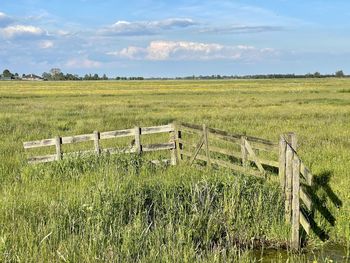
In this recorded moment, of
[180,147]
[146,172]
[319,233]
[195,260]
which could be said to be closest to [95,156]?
[146,172]

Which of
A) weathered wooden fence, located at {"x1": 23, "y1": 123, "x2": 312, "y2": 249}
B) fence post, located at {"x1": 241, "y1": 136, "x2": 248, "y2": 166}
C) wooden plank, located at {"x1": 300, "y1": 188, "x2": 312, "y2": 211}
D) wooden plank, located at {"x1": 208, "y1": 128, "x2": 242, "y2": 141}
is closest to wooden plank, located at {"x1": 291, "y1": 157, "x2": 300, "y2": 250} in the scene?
weathered wooden fence, located at {"x1": 23, "y1": 123, "x2": 312, "y2": 249}

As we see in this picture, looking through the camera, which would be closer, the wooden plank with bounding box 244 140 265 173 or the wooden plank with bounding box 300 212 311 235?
the wooden plank with bounding box 300 212 311 235

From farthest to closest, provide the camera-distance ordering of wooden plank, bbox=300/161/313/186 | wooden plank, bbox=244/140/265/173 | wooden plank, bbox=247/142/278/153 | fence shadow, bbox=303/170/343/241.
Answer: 1. wooden plank, bbox=244/140/265/173
2. wooden plank, bbox=247/142/278/153
3. fence shadow, bbox=303/170/343/241
4. wooden plank, bbox=300/161/313/186

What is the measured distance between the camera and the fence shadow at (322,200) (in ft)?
26.6

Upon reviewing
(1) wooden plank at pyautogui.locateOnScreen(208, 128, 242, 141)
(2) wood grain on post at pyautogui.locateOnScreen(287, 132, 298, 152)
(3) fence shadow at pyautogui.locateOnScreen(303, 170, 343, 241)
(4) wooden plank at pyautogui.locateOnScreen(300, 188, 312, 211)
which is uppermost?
(2) wood grain on post at pyautogui.locateOnScreen(287, 132, 298, 152)

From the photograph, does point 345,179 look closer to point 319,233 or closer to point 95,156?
point 319,233

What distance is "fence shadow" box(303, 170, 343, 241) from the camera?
8.12 m

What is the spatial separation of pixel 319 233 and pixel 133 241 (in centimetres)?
365

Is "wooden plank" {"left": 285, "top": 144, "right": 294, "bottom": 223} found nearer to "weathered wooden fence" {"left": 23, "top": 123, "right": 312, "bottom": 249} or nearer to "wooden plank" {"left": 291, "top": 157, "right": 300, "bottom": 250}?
"weathered wooden fence" {"left": 23, "top": 123, "right": 312, "bottom": 249}

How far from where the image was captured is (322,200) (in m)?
9.05

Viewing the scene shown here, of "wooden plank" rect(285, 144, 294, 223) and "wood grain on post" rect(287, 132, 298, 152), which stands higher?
"wood grain on post" rect(287, 132, 298, 152)

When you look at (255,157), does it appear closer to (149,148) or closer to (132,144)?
(149,148)

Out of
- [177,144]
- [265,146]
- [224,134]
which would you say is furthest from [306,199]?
[177,144]

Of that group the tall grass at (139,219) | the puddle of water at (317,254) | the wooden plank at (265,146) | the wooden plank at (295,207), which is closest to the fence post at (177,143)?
the tall grass at (139,219)
